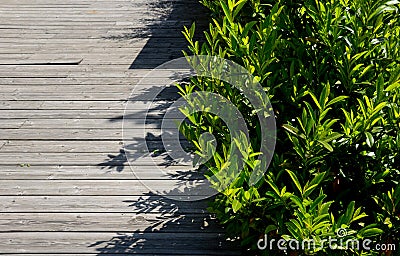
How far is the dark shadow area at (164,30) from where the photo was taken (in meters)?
6.04

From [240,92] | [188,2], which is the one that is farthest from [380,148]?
[188,2]

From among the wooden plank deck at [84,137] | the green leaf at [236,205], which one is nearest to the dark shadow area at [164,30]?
the wooden plank deck at [84,137]

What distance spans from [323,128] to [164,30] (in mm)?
4407

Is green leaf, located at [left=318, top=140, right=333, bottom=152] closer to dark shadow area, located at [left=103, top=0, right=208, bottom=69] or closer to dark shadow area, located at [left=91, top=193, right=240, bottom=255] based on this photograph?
dark shadow area, located at [left=91, top=193, right=240, bottom=255]

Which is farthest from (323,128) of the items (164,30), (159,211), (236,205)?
(164,30)

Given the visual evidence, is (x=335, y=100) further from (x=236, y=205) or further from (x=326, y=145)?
(x=236, y=205)

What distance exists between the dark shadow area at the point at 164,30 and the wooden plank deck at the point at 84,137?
1 cm

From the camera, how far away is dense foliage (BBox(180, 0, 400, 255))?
2.61 meters

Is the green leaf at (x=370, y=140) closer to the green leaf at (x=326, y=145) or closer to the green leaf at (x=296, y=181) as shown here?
the green leaf at (x=326, y=145)

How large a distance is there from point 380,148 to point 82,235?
1574 mm

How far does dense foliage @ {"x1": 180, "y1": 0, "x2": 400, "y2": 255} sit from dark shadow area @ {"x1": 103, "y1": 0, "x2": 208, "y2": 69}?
2.74 metres

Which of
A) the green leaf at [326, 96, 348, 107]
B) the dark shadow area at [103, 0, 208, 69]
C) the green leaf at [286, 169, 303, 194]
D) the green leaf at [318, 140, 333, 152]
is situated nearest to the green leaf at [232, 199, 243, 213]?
the green leaf at [286, 169, 303, 194]

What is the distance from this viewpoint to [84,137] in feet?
14.8

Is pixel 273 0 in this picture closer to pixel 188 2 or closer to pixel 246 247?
pixel 246 247
